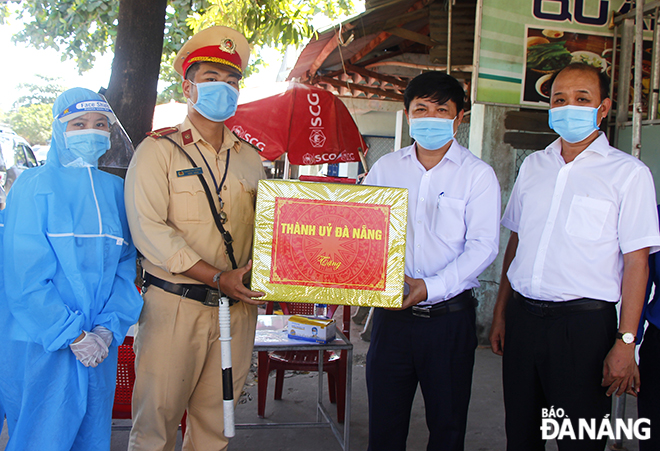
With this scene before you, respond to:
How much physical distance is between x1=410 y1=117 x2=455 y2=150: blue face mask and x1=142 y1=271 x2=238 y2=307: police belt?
105 centimetres

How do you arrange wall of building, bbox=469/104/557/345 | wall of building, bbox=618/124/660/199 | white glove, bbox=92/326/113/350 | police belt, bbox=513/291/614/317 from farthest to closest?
wall of building, bbox=469/104/557/345 < wall of building, bbox=618/124/660/199 < police belt, bbox=513/291/614/317 < white glove, bbox=92/326/113/350

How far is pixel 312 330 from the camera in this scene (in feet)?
9.25

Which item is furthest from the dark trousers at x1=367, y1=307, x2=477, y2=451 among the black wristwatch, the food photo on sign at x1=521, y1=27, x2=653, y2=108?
the food photo on sign at x1=521, y1=27, x2=653, y2=108

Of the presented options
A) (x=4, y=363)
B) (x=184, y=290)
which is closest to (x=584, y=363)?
(x=184, y=290)

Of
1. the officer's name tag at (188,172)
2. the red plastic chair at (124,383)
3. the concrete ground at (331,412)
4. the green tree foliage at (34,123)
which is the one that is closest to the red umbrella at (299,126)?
the concrete ground at (331,412)

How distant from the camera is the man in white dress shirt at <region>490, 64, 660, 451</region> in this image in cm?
191

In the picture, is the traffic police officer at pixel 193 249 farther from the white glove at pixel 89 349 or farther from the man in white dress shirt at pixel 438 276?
the man in white dress shirt at pixel 438 276

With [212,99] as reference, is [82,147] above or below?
below

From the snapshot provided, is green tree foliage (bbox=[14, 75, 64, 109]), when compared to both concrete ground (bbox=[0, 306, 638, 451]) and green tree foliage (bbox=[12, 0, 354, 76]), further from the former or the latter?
concrete ground (bbox=[0, 306, 638, 451])

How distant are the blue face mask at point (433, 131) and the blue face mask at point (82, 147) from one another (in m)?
1.28

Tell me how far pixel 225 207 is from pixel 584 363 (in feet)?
5.07

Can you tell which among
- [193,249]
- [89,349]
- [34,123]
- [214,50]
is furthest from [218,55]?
[34,123]

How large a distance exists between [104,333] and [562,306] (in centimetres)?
176

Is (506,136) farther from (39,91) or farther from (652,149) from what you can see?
(39,91)
